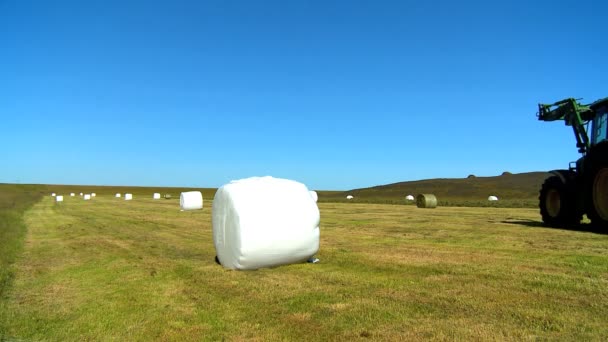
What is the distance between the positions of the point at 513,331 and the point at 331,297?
8.05 ft

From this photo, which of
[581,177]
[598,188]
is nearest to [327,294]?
[598,188]

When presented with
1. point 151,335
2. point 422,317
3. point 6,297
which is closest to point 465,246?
point 422,317

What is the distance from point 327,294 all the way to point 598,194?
37.2 feet

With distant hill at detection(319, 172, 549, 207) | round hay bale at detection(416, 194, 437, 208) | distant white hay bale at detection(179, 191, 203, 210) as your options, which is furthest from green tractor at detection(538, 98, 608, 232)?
distant hill at detection(319, 172, 549, 207)

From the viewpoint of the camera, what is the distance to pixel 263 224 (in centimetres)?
882

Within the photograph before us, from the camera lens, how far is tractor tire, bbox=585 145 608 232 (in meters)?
14.1

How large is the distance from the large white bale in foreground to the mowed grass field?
0.29 m

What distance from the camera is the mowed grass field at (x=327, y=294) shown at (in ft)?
17.4

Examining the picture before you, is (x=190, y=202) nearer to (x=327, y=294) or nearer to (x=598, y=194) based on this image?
(x=598, y=194)

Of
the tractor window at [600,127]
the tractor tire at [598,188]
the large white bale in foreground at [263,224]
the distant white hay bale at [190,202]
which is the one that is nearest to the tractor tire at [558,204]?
the tractor tire at [598,188]

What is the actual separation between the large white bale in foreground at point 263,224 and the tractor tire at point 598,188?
380 inches

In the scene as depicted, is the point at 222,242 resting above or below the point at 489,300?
above

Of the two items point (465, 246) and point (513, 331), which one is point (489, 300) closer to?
point (513, 331)

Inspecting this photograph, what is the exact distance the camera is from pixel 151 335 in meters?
5.26
